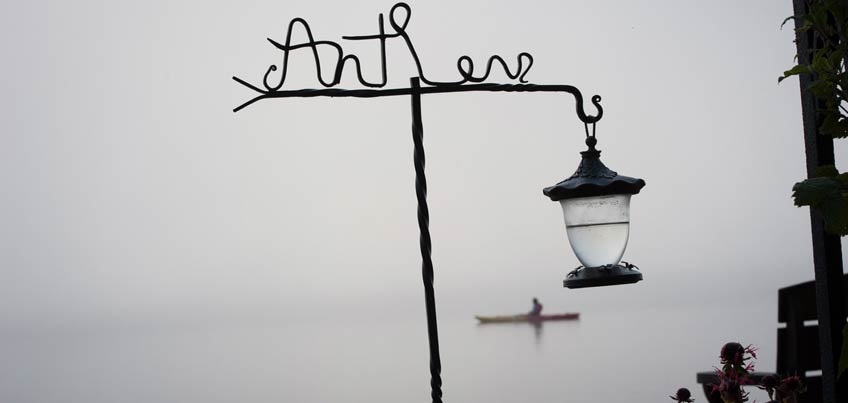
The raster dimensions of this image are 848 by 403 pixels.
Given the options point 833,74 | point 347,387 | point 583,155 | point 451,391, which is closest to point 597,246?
point 583,155

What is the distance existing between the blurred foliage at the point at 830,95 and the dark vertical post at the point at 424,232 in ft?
3.11

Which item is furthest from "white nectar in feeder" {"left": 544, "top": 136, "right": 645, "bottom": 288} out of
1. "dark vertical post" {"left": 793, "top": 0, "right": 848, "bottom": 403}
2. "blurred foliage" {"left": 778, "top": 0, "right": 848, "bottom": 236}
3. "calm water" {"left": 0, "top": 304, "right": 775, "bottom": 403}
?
"calm water" {"left": 0, "top": 304, "right": 775, "bottom": 403}

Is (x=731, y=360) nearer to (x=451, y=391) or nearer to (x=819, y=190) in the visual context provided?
(x=819, y=190)

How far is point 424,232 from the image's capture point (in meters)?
3.02

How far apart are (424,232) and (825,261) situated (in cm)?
97

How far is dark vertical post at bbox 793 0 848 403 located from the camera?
104 inches

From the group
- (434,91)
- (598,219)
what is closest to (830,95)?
(598,219)

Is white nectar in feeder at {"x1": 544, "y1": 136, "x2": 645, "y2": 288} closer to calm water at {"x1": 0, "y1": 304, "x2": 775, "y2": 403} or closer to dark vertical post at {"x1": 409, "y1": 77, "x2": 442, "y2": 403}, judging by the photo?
dark vertical post at {"x1": 409, "y1": 77, "x2": 442, "y2": 403}

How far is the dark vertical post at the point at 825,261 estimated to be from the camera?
2.65 metres

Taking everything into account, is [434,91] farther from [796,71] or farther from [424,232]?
[796,71]

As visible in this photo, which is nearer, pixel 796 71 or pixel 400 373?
pixel 796 71

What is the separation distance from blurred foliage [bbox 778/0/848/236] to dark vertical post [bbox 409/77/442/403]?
3.11ft

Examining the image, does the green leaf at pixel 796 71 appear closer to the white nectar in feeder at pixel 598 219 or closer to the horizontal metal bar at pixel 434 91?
the white nectar in feeder at pixel 598 219

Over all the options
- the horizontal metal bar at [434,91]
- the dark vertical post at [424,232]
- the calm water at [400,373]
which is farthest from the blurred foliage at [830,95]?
the calm water at [400,373]
